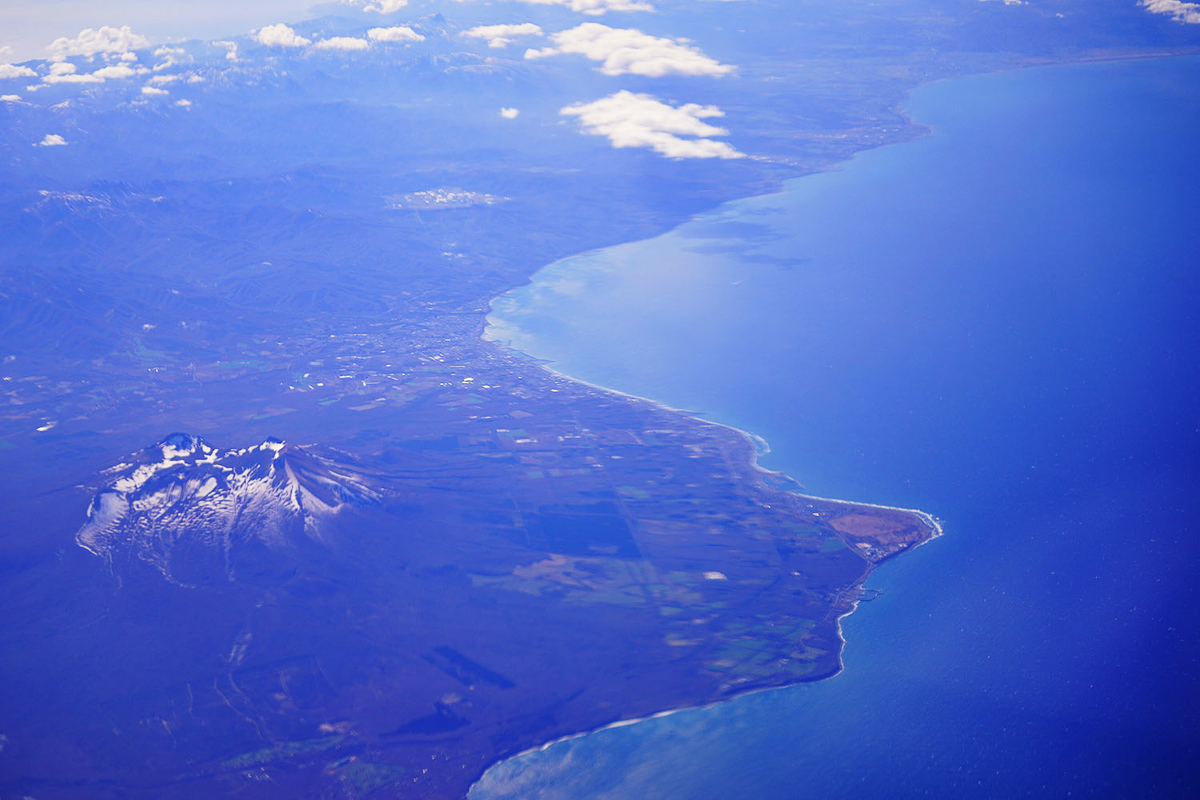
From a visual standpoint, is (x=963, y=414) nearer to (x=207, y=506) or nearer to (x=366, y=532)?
(x=366, y=532)

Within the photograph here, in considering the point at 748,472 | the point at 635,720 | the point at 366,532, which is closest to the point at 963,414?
the point at 748,472

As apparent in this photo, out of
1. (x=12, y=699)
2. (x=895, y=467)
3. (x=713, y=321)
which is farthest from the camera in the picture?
(x=713, y=321)

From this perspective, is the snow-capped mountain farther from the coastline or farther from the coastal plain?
the coastline

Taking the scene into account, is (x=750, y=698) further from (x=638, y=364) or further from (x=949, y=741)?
(x=638, y=364)

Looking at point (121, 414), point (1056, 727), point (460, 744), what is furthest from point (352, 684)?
point (121, 414)

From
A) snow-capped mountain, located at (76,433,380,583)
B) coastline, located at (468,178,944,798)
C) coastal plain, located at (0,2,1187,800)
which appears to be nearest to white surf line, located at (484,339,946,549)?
coastline, located at (468,178,944,798)

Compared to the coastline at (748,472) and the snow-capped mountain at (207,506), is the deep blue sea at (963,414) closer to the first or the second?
the coastline at (748,472)

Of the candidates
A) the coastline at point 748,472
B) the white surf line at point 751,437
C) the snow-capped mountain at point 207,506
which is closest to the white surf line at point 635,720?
the coastline at point 748,472
